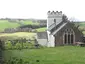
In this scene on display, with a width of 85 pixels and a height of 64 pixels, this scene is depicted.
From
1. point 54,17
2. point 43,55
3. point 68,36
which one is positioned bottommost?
point 43,55

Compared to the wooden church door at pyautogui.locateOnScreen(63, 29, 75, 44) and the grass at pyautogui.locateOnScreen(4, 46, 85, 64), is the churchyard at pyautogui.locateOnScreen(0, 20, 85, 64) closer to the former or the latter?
the grass at pyautogui.locateOnScreen(4, 46, 85, 64)

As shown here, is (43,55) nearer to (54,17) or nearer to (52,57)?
(52,57)

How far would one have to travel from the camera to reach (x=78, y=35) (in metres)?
63.0

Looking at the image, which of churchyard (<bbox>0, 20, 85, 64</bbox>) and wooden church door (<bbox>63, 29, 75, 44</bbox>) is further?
wooden church door (<bbox>63, 29, 75, 44</bbox>)

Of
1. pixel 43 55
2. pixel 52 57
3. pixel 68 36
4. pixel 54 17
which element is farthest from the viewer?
pixel 54 17

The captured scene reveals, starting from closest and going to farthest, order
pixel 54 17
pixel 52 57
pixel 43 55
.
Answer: pixel 52 57 < pixel 43 55 < pixel 54 17

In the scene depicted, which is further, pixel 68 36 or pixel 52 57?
pixel 68 36

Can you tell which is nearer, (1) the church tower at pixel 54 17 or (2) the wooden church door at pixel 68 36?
(2) the wooden church door at pixel 68 36

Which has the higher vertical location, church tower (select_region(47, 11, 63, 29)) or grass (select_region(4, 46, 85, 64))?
church tower (select_region(47, 11, 63, 29))

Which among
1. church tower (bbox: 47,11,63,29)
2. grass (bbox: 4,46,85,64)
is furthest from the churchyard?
church tower (bbox: 47,11,63,29)

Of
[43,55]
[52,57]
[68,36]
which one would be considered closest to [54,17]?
[68,36]

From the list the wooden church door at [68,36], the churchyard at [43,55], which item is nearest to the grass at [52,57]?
the churchyard at [43,55]

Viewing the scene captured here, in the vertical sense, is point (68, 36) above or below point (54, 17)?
below

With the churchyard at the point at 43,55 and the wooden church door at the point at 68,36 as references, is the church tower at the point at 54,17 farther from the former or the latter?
the churchyard at the point at 43,55
